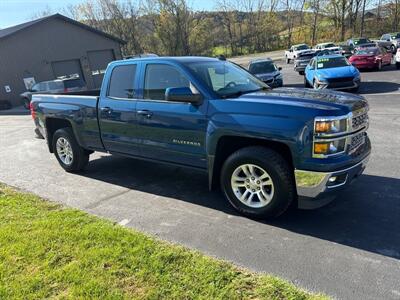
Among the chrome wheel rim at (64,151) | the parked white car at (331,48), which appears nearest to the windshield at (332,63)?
the chrome wheel rim at (64,151)

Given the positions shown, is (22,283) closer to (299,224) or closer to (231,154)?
(231,154)

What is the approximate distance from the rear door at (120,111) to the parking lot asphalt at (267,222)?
2.32ft

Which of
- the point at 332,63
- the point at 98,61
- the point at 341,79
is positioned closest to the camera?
the point at 341,79

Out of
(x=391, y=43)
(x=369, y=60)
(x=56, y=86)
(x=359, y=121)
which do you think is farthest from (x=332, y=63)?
(x=391, y=43)

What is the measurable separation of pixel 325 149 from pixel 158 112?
86.7 inches

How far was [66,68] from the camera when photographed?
29.0 meters

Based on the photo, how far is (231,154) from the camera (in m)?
4.40

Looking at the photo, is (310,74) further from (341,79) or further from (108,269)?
(108,269)

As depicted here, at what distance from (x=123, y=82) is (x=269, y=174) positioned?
2.66 metres

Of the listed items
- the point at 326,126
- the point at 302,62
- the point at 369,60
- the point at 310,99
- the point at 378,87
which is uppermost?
the point at 310,99

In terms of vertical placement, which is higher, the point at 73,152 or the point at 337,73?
the point at 73,152

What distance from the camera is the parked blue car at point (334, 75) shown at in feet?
45.6

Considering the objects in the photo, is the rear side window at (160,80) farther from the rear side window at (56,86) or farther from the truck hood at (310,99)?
the rear side window at (56,86)

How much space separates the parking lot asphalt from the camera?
326 cm
